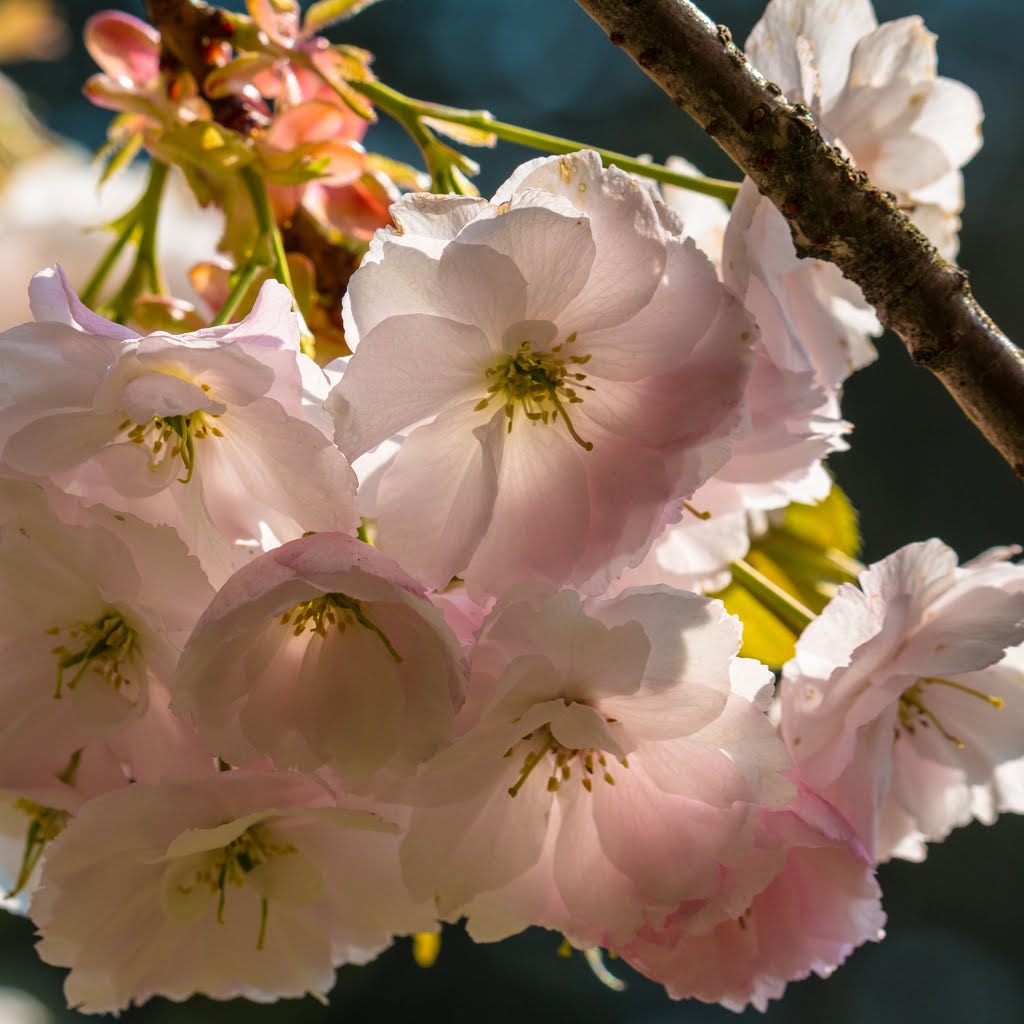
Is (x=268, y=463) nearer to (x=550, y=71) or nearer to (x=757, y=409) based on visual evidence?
(x=757, y=409)

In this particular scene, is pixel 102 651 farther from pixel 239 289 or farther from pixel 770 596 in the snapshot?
pixel 770 596

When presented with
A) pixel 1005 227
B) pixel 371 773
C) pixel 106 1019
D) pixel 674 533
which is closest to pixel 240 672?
pixel 371 773

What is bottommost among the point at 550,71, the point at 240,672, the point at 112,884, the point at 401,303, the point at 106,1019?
the point at 106,1019

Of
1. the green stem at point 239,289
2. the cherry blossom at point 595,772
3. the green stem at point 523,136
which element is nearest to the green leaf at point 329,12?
the green stem at point 523,136

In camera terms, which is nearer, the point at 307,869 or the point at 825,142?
the point at 825,142

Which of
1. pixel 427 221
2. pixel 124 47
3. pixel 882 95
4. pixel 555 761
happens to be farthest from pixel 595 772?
pixel 124 47

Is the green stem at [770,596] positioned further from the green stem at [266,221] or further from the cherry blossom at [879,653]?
the green stem at [266,221]
